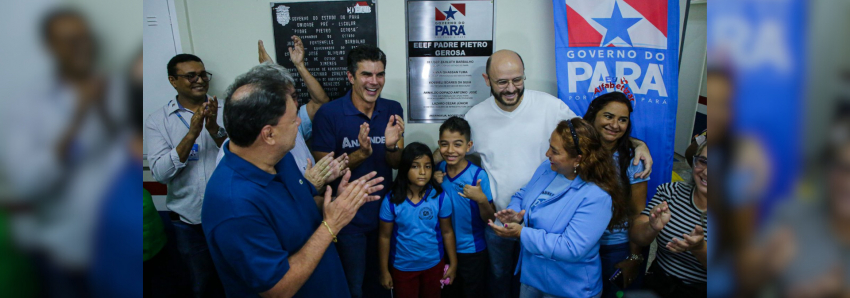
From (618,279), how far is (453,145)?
3.80 feet

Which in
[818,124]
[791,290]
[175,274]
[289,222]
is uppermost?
[818,124]

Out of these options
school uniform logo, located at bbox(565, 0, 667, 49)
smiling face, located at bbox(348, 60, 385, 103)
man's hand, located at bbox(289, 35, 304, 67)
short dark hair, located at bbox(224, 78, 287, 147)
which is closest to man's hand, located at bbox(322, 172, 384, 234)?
short dark hair, located at bbox(224, 78, 287, 147)

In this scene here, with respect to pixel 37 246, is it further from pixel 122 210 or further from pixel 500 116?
pixel 500 116

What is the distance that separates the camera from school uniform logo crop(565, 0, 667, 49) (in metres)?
2.72

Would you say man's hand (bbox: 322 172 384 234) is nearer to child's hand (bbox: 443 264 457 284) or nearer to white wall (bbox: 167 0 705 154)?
child's hand (bbox: 443 264 457 284)

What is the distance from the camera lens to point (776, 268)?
256 millimetres

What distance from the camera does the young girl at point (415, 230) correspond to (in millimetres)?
2383

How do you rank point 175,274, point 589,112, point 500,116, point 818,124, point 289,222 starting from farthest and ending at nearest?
point 175,274, point 500,116, point 589,112, point 289,222, point 818,124

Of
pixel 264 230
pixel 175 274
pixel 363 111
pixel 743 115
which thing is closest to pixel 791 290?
pixel 743 115

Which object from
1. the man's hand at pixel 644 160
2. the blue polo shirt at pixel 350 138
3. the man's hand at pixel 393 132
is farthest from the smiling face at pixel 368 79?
the man's hand at pixel 644 160

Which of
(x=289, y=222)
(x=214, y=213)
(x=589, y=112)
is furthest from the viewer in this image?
(x=589, y=112)

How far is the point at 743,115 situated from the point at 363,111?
2381 mm

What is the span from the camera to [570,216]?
1.79m

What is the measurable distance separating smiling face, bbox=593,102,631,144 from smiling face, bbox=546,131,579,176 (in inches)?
20.3
